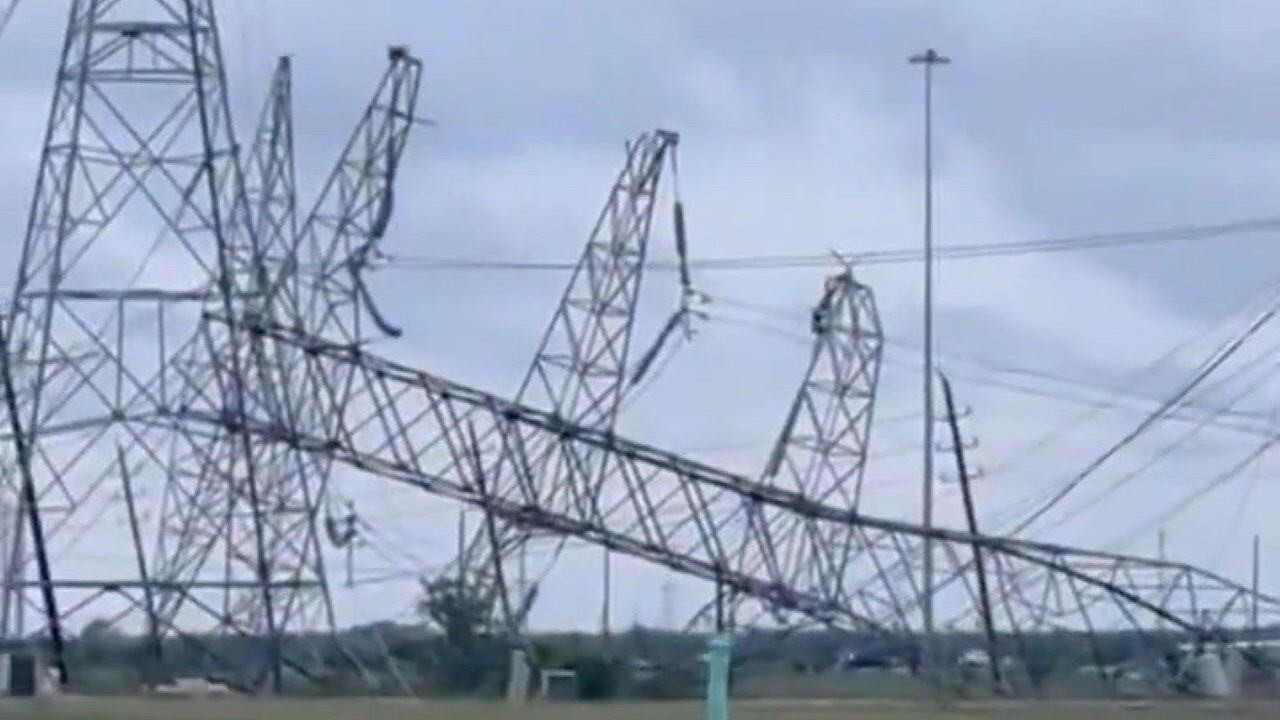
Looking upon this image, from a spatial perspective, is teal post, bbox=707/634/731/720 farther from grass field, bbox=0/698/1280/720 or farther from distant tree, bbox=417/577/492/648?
distant tree, bbox=417/577/492/648

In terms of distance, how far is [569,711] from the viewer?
70.4m

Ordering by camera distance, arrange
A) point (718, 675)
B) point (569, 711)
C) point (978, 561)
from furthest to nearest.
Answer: point (978, 561)
point (569, 711)
point (718, 675)

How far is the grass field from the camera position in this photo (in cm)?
6375

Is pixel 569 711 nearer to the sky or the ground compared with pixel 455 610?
nearer to the ground


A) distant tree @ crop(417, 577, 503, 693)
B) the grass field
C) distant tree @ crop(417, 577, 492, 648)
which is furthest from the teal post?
distant tree @ crop(417, 577, 492, 648)

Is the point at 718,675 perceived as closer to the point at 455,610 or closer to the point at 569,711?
the point at 569,711

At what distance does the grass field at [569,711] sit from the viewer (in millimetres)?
63750

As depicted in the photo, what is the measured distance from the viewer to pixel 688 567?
11819 cm

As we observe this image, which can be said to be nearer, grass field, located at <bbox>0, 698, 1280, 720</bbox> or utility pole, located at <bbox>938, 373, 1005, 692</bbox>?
grass field, located at <bbox>0, 698, 1280, 720</bbox>

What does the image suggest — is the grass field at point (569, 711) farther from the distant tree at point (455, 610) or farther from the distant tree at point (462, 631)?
A: the distant tree at point (455, 610)

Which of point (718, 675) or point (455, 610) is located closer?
point (718, 675)

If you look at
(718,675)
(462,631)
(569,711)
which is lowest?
(718,675)

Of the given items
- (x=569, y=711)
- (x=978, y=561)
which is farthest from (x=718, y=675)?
(x=978, y=561)

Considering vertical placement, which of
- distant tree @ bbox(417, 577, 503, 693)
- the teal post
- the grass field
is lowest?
the teal post
